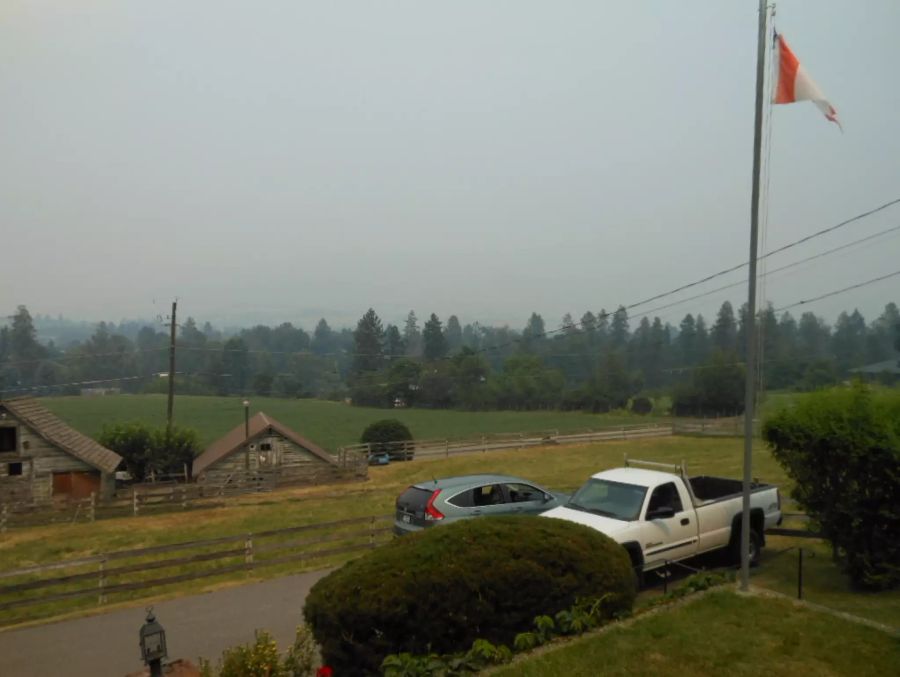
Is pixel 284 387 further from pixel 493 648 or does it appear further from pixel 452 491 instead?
pixel 493 648

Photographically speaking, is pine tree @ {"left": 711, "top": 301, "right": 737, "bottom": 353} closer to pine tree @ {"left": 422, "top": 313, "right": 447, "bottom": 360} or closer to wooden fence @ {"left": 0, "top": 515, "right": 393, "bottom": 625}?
pine tree @ {"left": 422, "top": 313, "right": 447, "bottom": 360}

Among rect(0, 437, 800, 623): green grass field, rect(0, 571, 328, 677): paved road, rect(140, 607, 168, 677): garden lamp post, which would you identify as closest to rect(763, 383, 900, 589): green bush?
rect(0, 571, 328, 677): paved road

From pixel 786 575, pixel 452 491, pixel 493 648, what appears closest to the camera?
pixel 493 648

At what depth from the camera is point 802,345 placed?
6406cm

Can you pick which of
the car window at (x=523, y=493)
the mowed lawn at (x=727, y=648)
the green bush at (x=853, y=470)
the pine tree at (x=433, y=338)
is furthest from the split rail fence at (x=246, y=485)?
the pine tree at (x=433, y=338)

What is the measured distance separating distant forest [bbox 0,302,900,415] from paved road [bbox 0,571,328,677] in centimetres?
4261

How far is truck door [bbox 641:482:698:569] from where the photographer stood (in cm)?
973

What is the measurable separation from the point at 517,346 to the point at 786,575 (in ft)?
270

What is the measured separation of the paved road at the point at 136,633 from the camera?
8820 mm

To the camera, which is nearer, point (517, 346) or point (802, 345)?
point (802, 345)

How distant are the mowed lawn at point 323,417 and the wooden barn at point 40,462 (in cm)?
1827

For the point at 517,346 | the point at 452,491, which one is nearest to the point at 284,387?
the point at 517,346

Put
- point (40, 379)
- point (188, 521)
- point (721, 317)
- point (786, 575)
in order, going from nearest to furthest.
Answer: point (786, 575) → point (188, 521) → point (40, 379) → point (721, 317)

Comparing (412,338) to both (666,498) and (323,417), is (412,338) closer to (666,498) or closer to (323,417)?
(323,417)
